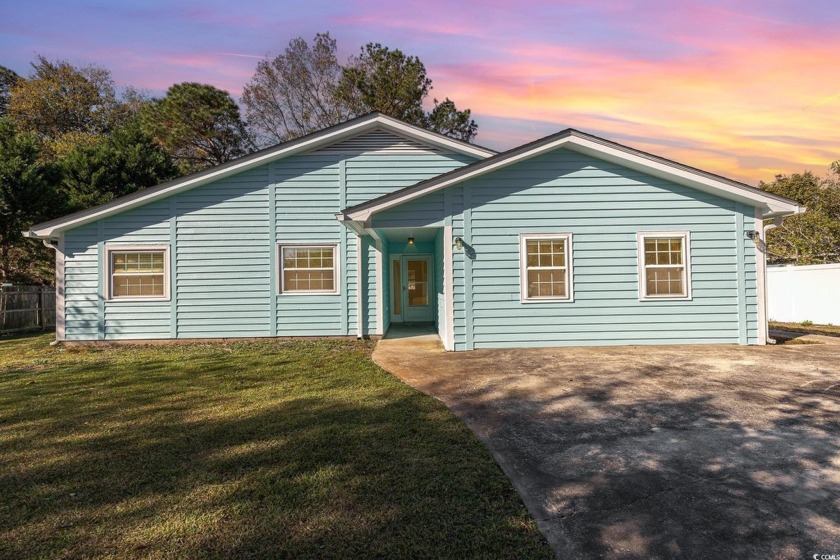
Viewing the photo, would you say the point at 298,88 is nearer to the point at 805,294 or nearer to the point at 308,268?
the point at 308,268

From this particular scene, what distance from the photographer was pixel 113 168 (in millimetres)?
18375

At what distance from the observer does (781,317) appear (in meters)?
15.6

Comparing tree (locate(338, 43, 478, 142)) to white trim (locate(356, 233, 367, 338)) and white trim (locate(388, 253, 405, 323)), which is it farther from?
white trim (locate(356, 233, 367, 338))

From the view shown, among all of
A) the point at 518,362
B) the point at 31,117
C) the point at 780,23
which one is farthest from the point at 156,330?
the point at 31,117

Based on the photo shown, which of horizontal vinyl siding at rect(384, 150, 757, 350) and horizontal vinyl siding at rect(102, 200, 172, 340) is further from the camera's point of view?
horizontal vinyl siding at rect(102, 200, 172, 340)

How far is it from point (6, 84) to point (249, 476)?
36.1m

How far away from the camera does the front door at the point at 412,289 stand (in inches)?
558

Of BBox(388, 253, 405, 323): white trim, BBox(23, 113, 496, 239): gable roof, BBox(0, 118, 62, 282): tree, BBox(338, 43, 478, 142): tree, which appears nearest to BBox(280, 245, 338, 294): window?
BBox(23, 113, 496, 239): gable roof

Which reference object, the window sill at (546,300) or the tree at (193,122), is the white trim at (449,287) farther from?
the tree at (193,122)

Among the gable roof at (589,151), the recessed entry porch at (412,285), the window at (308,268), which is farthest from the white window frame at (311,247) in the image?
the recessed entry porch at (412,285)

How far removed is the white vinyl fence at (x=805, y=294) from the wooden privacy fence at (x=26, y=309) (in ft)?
74.3

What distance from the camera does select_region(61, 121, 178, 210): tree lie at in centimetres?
1781

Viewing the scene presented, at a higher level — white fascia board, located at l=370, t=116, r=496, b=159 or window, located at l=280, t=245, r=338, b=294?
white fascia board, located at l=370, t=116, r=496, b=159

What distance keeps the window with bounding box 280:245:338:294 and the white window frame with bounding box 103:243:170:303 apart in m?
2.73
